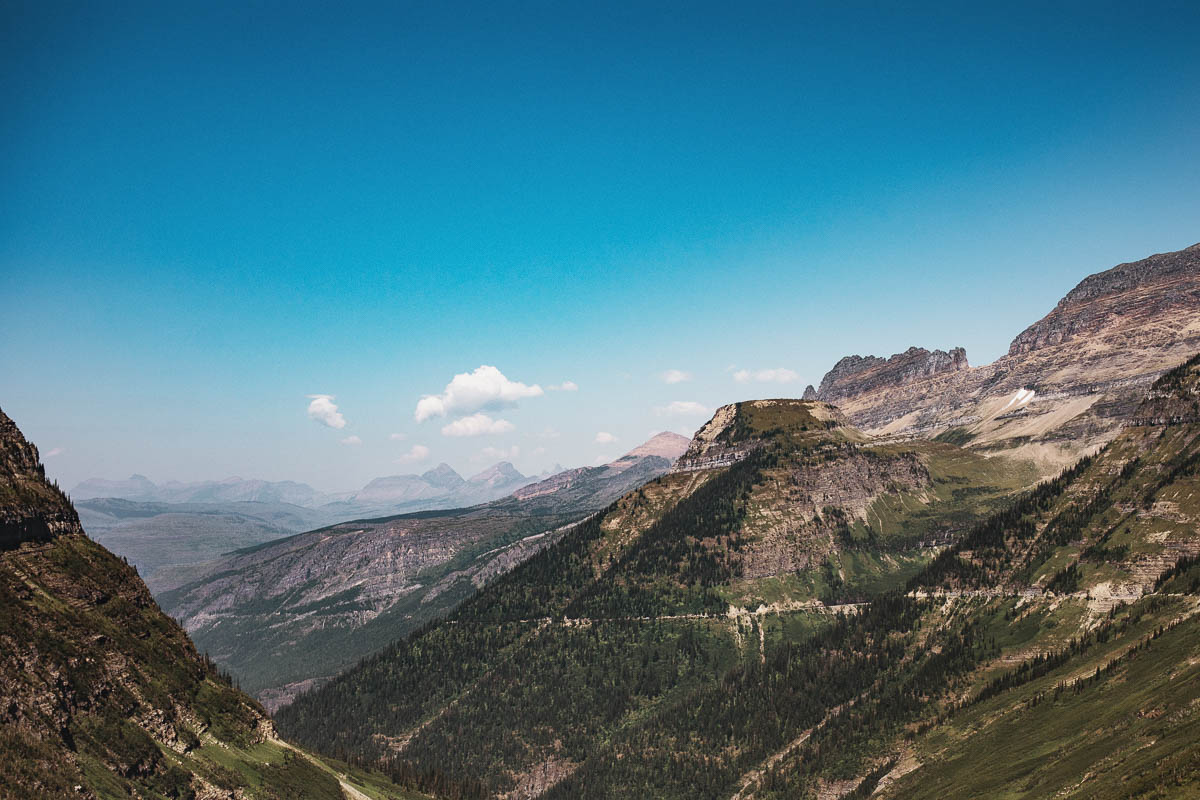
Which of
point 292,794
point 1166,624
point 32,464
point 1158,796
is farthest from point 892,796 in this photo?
point 32,464

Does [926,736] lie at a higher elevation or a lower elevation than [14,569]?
lower

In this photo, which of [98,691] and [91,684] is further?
[98,691]

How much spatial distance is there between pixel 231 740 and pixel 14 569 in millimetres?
41112

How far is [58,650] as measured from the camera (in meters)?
81.5

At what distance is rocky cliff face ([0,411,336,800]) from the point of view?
67688 millimetres

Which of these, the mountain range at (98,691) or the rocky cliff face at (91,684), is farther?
the mountain range at (98,691)

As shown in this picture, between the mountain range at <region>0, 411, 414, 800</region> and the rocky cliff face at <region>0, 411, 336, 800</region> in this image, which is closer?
the rocky cliff face at <region>0, 411, 336, 800</region>

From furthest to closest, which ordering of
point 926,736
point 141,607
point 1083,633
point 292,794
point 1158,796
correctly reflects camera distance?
1. point 1083,633
2. point 926,736
3. point 141,607
4. point 292,794
5. point 1158,796

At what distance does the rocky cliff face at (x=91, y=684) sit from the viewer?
67688mm

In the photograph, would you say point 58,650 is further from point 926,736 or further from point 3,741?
point 926,736

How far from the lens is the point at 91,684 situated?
83.1 meters

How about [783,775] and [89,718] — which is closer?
[89,718]

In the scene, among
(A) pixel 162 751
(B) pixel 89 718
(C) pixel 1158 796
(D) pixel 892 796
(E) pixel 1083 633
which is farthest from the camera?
(E) pixel 1083 633

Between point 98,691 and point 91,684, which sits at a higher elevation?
point 91,684
